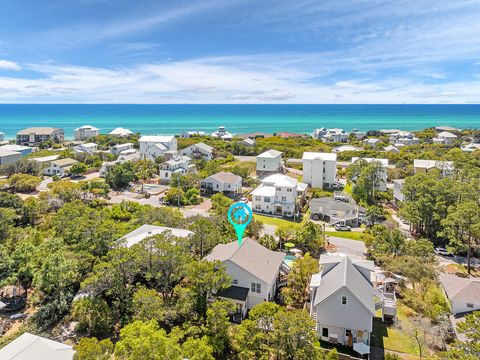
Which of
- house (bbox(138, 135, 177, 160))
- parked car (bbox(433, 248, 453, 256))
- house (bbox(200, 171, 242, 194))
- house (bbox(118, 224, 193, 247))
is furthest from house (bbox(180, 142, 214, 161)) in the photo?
parked car (bbox(433, 248, 453, 256))

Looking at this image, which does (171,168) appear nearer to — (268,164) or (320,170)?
(268,164)

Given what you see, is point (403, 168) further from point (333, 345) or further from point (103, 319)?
point (103, 319)

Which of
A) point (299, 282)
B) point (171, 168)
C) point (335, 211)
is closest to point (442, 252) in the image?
point (335, 211)

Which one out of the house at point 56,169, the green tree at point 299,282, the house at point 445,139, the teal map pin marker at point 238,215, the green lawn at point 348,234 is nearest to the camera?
the green tree at point 299,282

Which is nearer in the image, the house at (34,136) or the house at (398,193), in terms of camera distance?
the house at (398,193)

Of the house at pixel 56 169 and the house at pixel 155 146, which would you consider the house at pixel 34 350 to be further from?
the house at pixel 155 146

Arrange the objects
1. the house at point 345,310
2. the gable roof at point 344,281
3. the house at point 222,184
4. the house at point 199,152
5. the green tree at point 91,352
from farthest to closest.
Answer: the house at point 199,152, the house at point 222,184, the gable roof at point 344,281, the house at point 345,310, the green tree at point 91,352

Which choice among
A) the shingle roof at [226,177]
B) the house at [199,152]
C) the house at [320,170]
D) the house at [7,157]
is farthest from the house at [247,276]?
the house at [7,157]
